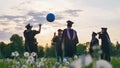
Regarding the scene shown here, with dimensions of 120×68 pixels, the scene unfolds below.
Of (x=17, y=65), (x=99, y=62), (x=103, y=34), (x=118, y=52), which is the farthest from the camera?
(x=118, y=52)

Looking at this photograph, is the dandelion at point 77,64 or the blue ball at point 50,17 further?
the blue ball at point 50,17

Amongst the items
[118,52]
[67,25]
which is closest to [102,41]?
[67,25]

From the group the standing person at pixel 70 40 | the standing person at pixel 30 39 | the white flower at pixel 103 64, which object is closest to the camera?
the white flower at pixel 103 64

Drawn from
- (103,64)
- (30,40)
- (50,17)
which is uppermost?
(103,64)

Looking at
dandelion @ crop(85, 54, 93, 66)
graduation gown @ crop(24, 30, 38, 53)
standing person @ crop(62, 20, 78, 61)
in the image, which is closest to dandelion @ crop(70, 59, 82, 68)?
dandelion @ crop(85, 54, 93, 66)

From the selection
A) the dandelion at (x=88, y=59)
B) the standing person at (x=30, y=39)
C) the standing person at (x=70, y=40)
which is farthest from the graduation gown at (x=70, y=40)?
the dandelion at (x=88, y=59)

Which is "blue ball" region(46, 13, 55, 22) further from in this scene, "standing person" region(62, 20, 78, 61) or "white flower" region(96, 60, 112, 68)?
"white flower" region(96, 60, 112, 68)

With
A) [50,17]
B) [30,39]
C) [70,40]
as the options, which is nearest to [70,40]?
[70,40]

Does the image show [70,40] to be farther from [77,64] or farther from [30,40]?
[77,64]

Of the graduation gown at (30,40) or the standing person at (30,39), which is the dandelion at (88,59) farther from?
the graduation gown at (30,40)

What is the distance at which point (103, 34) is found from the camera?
68.0 ft

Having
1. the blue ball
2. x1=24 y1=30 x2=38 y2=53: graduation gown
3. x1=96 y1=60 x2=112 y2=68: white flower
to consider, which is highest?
x1=96 y1=60 x2=112 y2=68: white flower

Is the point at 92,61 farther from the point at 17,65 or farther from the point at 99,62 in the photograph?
the point at 17,65

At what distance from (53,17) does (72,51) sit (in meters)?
1.74
